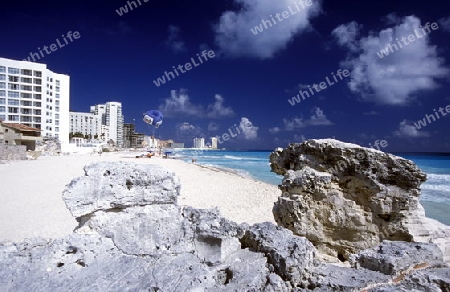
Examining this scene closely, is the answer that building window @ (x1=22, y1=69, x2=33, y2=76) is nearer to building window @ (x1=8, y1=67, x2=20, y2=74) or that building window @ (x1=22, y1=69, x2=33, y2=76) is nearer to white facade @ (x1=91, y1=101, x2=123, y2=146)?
building window @ (x1=8, y1=67, x2=20, y2=74)

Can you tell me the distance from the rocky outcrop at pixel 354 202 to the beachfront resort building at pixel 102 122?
5531 inches

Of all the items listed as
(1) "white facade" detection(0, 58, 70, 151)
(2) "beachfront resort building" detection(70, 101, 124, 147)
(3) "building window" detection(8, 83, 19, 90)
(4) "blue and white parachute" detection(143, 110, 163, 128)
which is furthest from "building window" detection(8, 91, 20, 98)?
(2) "beachfront resort building" detection(70, 101, 124, 147)

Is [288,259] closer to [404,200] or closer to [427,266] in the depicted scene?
[427,266]

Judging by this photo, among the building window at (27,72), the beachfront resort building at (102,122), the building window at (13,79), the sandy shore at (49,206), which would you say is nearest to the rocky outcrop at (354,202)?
the sandy shore at (49,206)

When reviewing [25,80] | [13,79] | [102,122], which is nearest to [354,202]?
[13,79]

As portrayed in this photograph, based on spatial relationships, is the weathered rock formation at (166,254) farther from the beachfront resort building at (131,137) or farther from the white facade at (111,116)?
the beachfront resort building at (131,137)

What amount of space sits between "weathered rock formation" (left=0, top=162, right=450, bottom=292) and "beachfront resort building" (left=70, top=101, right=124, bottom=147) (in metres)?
141

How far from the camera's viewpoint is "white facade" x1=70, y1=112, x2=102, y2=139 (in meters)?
131

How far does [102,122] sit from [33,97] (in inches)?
3897

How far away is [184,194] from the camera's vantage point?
1661cm

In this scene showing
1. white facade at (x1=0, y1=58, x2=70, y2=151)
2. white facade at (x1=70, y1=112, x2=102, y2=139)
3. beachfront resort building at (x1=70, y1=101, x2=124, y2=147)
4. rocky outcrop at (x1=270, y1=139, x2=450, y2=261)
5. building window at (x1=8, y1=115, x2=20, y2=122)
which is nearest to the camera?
rocky outcrop at (x1=270, y1=139, x2=450, y2=261)

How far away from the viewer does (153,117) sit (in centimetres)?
4700

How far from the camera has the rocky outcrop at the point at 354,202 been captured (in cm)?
516

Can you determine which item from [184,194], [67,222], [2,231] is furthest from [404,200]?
[184,194]
